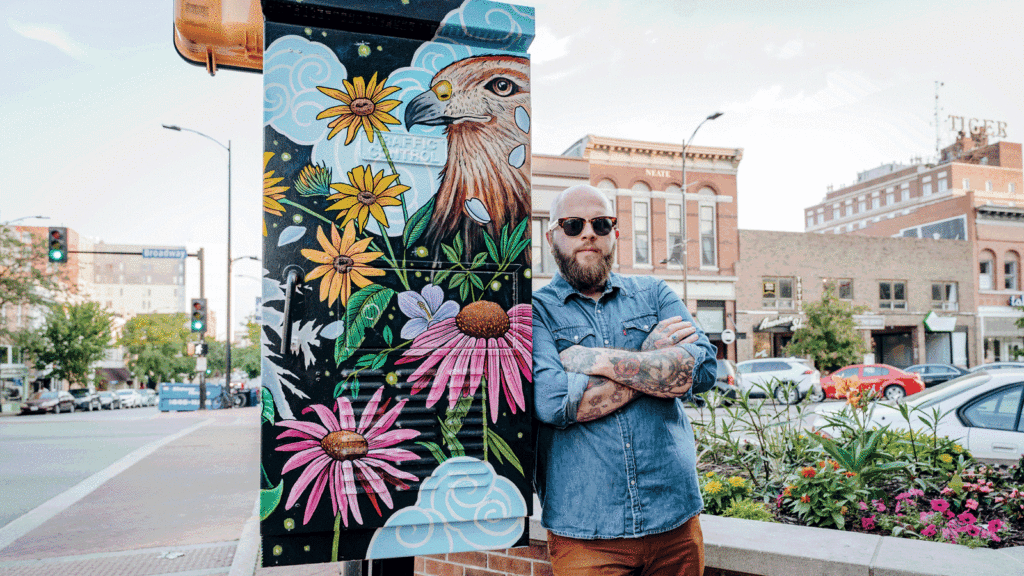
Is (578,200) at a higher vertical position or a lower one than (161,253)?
lower

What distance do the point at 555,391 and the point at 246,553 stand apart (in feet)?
15.8

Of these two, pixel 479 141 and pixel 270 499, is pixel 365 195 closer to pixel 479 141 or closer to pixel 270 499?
pixel 479 141

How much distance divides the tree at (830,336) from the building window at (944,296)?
13080 millimetres

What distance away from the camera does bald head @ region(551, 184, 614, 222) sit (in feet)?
8.12

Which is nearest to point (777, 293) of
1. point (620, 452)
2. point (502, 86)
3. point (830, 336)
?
point (830, 336)

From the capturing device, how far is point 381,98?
2.03 m

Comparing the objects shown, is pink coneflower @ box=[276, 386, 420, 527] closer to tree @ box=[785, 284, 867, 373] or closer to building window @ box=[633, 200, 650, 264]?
building window @ box=[633, 200, 650, 264]

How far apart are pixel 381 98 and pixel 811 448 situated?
3.63 meters

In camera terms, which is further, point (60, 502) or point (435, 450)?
point (60, 502)

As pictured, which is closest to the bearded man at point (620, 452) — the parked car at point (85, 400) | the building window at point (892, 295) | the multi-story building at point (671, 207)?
the multi-story building at point (671, 207)

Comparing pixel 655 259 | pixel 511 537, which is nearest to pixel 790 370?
pixel 655 259

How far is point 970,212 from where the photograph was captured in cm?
4219

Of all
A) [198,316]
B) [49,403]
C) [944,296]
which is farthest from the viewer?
[944,296]

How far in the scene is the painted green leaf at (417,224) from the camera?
203 cm
